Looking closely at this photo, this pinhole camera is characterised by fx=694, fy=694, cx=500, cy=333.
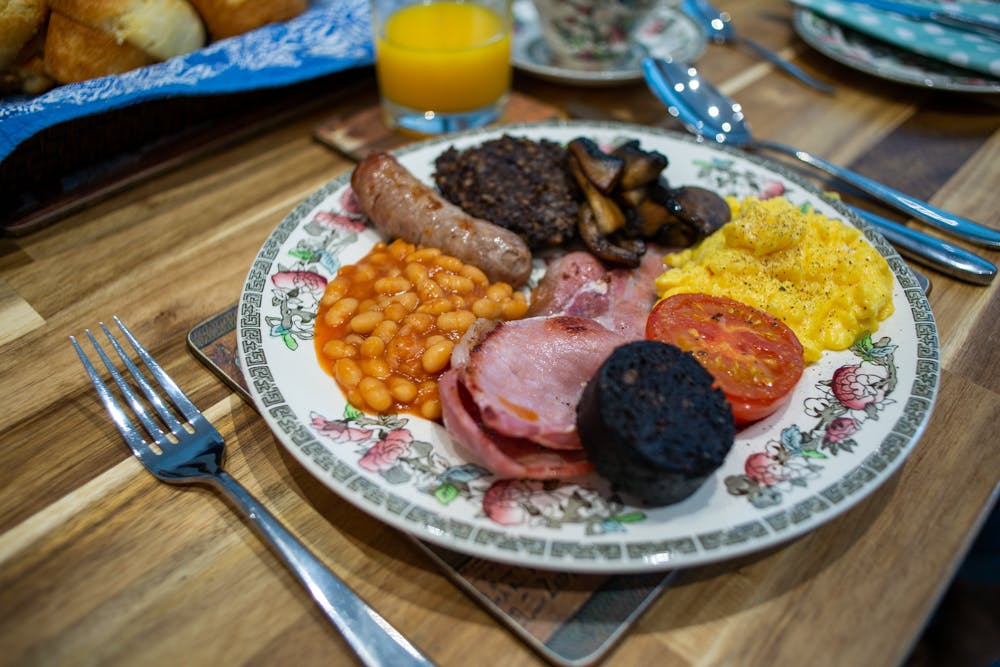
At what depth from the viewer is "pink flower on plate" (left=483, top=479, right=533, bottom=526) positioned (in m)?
1.58

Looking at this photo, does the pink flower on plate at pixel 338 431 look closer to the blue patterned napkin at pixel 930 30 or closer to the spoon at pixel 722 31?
the spoon at pixel 722 31

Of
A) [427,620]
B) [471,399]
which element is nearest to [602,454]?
[471,399]

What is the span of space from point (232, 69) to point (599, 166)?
175 centimetres

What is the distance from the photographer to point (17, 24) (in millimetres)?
2793

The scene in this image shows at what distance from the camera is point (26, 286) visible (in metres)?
2.55

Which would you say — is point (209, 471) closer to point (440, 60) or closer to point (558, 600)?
point (558, 600)

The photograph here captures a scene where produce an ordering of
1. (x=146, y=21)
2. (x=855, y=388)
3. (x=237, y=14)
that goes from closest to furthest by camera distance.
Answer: (x=855, y=388), (x=146, y=21), (x=237, y=14)

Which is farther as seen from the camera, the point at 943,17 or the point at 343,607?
the point at 943,17

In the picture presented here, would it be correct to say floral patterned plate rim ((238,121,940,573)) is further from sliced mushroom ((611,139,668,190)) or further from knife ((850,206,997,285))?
sliced mushroom ((611,139,668,190))

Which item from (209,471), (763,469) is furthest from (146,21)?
(763,469)

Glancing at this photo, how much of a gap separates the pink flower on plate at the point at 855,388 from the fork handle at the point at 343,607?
1.28 m

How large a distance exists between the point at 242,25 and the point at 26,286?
1.55m

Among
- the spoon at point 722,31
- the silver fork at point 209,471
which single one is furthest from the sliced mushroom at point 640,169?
the spoon at point 722,31

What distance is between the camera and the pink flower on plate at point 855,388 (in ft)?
6.12
